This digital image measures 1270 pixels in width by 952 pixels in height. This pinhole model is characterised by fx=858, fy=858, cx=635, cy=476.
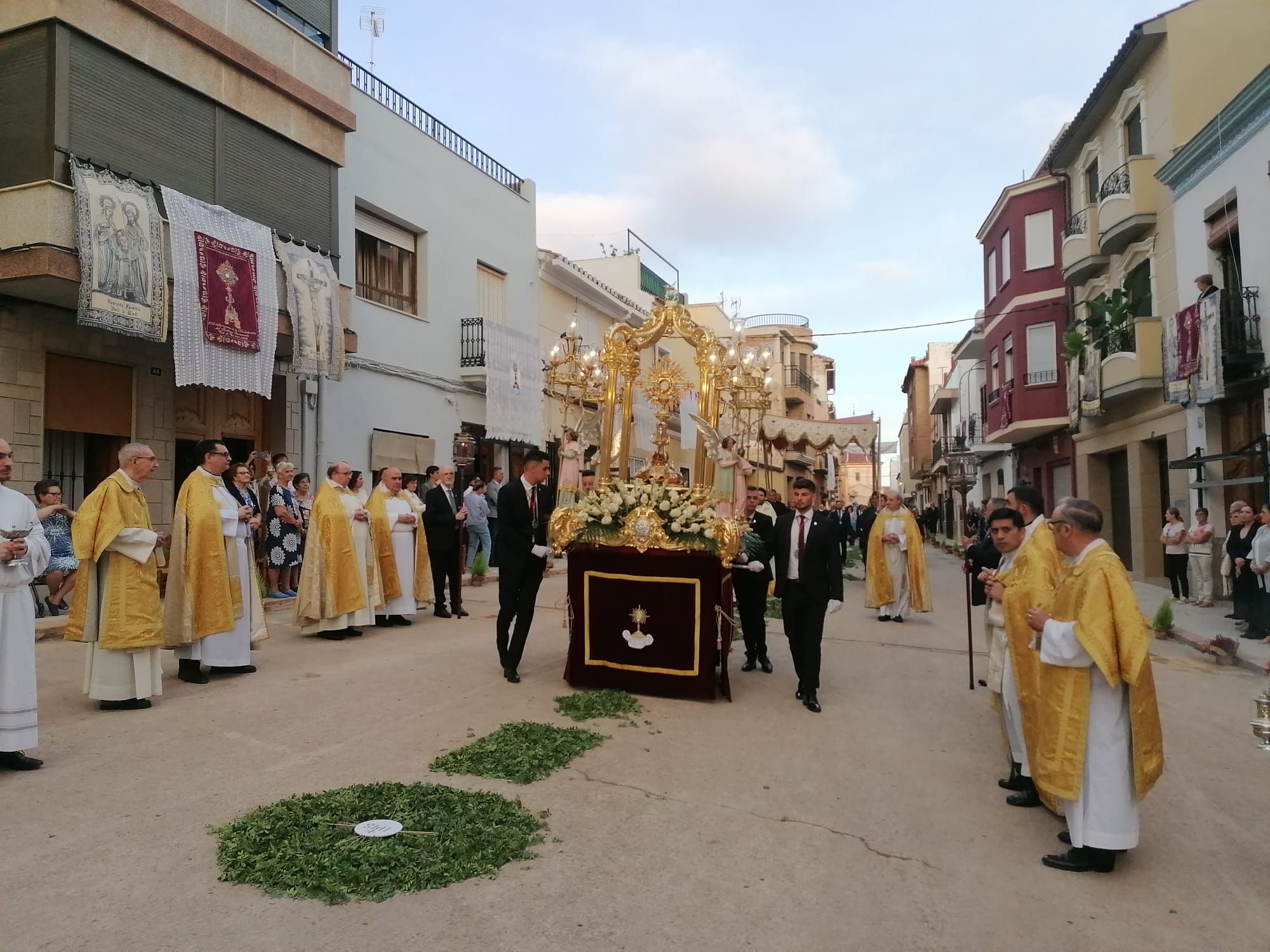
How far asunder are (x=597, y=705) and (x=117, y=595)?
3484mm

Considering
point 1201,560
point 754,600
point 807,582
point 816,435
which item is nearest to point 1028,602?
point 807,582

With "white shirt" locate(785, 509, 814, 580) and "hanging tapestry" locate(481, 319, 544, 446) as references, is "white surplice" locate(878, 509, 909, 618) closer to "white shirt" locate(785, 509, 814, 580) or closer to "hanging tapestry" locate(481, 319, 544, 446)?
"white shirt" locate(785, 509, 814, 580)

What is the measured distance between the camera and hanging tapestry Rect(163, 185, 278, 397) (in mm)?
11031


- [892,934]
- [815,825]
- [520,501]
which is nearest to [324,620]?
[520,501]

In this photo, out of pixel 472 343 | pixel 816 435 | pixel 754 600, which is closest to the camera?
pixel 754 600

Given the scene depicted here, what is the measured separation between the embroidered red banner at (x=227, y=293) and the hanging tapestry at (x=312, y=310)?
814mm

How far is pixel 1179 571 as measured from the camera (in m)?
14.1

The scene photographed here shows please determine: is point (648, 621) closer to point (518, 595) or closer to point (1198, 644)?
point (518, 595)

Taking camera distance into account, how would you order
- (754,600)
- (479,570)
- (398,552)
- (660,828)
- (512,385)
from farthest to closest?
(512,385) < (479,570) < (398,552) < (754,600) < (660,828)

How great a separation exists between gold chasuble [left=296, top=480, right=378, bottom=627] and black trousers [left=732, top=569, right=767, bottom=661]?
13.8ft

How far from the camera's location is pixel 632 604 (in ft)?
22.6

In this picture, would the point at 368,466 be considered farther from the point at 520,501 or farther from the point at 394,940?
the point at 394,940

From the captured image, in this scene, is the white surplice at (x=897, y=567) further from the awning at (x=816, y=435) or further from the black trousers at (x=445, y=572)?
the awning at (x=816, y=435)

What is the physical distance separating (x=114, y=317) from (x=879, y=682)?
9345 millimetres
